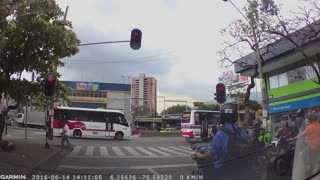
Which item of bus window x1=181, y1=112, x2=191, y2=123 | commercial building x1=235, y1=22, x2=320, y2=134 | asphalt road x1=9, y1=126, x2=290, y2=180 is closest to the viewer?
commercial building x1=235, y1=22, x2=320, y2=134

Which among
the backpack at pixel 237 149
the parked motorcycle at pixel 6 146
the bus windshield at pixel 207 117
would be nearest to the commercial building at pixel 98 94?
the bus windshield at pixel 207 117

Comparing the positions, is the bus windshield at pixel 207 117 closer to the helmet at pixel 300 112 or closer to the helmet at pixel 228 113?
the helmet at pixel 228 113

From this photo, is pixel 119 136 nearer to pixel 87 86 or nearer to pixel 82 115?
pixel 82 115

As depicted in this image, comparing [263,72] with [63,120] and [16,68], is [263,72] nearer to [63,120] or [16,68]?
[63,120]

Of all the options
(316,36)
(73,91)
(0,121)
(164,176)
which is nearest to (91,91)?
(73,91)

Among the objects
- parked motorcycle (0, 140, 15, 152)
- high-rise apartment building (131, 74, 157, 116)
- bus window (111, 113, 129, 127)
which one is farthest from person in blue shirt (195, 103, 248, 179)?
parked motorcycle (0, 140, 15, 152)

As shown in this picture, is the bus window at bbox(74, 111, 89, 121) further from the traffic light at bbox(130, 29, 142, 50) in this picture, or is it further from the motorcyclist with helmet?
the motorcyclist with helmet
